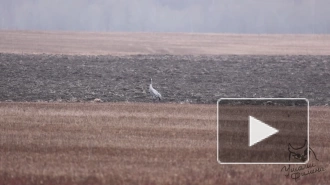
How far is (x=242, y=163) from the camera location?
1488cm

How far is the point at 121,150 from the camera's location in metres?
16.2

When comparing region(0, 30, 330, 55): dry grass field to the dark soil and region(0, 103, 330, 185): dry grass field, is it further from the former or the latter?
region(0, 103, 330, 185): dry grass field

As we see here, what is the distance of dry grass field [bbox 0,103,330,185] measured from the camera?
13320 mm

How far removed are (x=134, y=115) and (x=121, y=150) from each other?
8.44m

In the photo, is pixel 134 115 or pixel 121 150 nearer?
pixel 121 150

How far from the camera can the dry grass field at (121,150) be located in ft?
43.7

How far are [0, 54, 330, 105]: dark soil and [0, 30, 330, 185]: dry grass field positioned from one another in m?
0.07

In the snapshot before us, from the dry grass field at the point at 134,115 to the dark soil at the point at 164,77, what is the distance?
0.07 metres

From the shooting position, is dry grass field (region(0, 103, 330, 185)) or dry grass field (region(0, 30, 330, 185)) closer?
dry grass field (region(0, 103, 330, 185))
